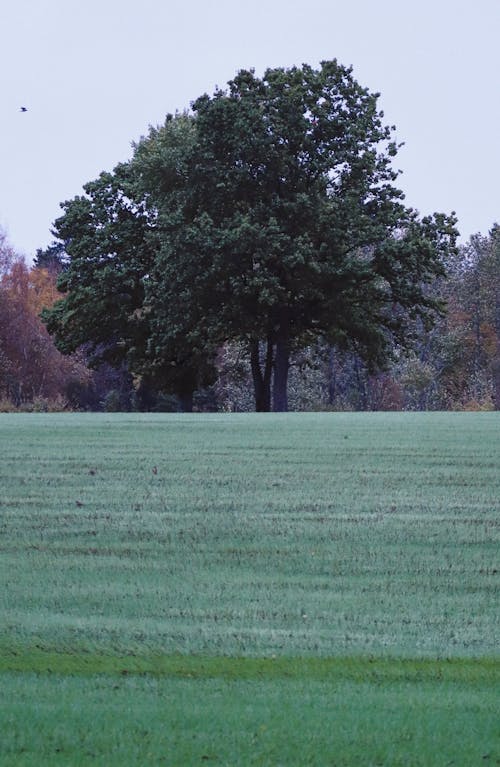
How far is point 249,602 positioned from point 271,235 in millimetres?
35547

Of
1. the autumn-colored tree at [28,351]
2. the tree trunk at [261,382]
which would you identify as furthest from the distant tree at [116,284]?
the autumn-colored tree at [28,351]

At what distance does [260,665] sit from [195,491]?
625 cm

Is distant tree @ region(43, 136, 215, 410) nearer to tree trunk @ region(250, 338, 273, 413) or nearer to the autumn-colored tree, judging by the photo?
tree trunk @ region(250, 338, 273, 413)

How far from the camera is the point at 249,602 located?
26.3 ft

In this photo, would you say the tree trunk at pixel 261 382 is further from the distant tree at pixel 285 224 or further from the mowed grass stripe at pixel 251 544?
the mowed grass stripe at pixel 251 544

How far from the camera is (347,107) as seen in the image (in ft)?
156

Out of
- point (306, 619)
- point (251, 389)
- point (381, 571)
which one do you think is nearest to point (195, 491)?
point (381, 571)

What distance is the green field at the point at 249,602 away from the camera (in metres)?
4.77

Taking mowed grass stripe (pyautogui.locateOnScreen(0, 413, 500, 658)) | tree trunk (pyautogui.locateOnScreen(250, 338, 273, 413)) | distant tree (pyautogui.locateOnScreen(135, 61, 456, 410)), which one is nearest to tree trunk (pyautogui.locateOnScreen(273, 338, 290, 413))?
distant tree (pyautogui.locateOnScreen(135, 61, 456, 410))

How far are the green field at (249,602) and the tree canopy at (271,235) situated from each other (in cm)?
2805

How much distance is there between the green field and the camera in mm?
4766

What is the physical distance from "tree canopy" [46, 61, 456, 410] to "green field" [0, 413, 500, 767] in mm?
28051

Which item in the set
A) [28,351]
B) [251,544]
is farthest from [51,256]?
[251,544]

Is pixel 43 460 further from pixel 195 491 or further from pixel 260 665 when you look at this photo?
pixel 260 665
